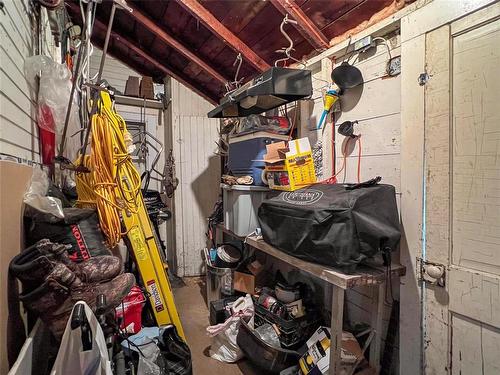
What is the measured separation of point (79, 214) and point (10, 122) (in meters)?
0.52

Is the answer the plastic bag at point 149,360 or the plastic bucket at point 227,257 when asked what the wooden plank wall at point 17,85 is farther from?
the plastic bucket at point 227,257

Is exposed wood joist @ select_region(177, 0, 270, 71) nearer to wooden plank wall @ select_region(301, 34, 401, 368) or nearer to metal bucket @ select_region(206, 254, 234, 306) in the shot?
wooden plank wall @ select_region(301, 34, 401, 368)

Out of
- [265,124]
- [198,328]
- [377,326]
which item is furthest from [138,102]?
[377,326]

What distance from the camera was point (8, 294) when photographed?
0.95 m

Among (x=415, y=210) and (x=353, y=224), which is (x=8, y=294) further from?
(x=415, y=210)

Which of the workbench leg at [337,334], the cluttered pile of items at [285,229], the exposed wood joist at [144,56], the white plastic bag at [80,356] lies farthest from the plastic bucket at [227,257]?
the exposed wood joist at [144,56]

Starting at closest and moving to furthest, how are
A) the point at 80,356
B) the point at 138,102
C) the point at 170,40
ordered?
the point at 80,356 → the point at 170,40 → the point at 138,102

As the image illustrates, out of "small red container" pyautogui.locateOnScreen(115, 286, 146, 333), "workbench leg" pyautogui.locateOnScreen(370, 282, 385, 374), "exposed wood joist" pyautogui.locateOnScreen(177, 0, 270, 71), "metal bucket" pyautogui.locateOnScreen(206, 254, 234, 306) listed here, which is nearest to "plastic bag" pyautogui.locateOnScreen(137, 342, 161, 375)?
"small red container" pyautogui.locateOnScreen(115, 286, 146, 333)

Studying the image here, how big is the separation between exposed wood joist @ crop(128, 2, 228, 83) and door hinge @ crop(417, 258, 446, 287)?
8.41 feet

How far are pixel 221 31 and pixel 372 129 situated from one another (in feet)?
5.11

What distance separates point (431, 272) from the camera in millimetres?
1226

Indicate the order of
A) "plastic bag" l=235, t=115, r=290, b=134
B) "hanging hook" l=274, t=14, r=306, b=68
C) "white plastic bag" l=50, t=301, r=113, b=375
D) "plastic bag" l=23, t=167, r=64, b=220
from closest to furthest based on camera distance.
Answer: "white plastic bag" l=50, t=301, r=113, b=375 < "plastic bag" l=23, t=167, r=64, b=220 < "hanging hook" l=274, t=14, r=306, b=68 < "plastic bag" l=235, t=115, r=290, b=134

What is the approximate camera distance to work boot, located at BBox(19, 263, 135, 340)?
911 millimetres

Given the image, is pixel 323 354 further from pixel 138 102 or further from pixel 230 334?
pixel 138 102
